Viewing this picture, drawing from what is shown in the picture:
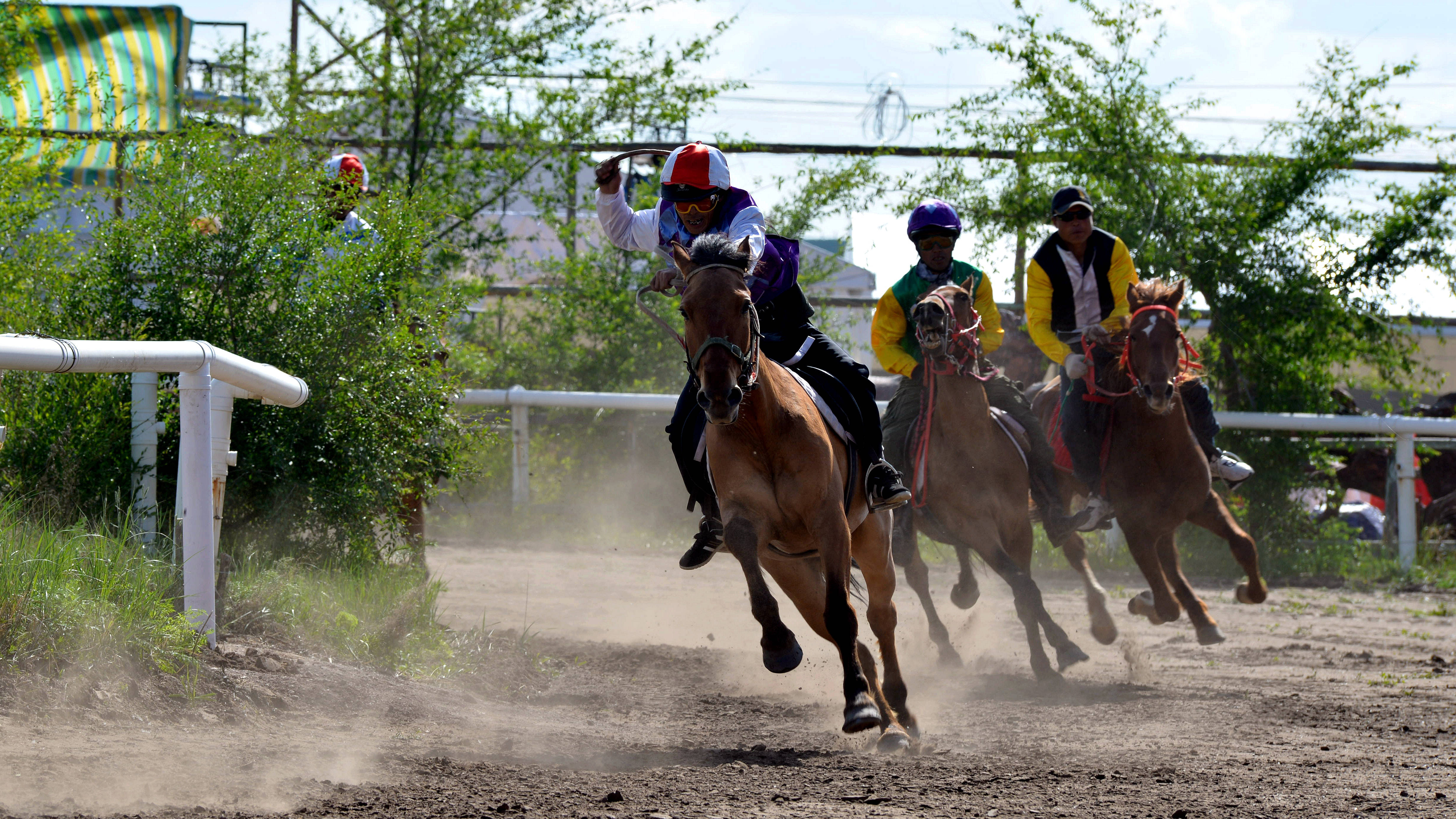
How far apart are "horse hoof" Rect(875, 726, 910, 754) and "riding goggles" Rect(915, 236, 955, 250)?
3.84 meters

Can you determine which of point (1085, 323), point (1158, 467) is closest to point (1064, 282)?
point (1085, 323)

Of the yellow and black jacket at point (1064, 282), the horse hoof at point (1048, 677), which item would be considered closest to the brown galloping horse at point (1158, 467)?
the yellow and black jacket at point (1064, 282)

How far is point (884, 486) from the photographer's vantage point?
6152mm

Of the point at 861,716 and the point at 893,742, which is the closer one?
the point at 861,716

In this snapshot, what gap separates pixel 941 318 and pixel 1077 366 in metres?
1.59

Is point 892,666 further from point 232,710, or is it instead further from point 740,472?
point 232,710

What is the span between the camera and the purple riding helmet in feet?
27.5

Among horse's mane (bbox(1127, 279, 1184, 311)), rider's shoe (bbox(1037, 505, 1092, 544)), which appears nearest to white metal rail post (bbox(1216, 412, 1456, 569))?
horse's mane (bbox(1127, 279, 1184, 311))

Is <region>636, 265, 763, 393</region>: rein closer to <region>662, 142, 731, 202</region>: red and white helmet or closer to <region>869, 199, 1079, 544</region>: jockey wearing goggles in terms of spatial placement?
<region>662, 142, 731, 202</region>: red and white helmet

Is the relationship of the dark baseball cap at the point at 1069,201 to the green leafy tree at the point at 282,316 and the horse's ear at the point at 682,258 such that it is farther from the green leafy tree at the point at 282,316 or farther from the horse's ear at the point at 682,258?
the horse's ear at the point at 682,258

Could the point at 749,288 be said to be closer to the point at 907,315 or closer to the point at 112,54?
the point at 907,315

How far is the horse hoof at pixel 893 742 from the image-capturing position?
553cm

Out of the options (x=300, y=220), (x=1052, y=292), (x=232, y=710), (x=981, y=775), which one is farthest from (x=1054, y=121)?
(x=232, y=710)

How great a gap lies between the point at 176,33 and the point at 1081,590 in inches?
544
